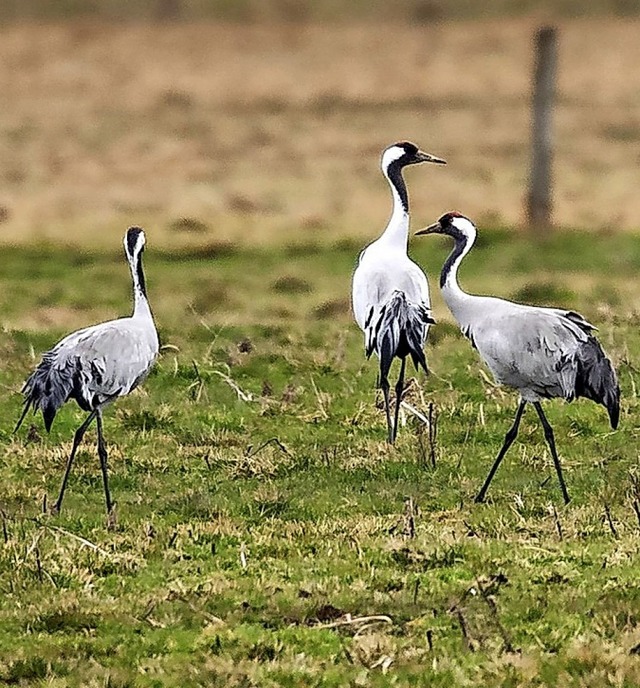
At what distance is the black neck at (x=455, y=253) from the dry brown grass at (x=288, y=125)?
9.48 meters

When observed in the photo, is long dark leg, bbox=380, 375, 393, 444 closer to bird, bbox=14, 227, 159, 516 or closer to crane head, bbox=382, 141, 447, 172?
bird, bbox=14, 227, 159, 516

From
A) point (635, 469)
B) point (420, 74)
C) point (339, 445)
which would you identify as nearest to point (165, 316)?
point (339, 445)

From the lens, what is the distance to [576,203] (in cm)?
2025

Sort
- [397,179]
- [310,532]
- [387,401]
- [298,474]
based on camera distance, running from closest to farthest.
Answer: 1. [310,532]
2. [298,474]
3. [387,401]
4. [397,179]

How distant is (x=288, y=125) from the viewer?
91.8 ft

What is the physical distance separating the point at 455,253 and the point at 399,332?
20.5 inches

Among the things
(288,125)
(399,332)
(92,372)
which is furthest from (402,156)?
(288,125)

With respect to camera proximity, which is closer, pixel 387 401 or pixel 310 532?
pixel 310 532

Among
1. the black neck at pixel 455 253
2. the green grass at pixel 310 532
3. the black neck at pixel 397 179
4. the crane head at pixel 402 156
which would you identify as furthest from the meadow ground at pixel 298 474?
the crane head at pixel 402 156

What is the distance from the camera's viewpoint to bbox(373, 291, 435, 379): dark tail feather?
8.17m

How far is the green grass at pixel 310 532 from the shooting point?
5375 mm

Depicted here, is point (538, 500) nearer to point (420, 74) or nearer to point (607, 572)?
point (607, 572)

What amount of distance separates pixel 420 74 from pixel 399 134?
618 centimetres

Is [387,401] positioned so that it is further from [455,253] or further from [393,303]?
[455,253]
